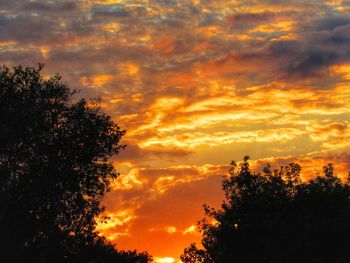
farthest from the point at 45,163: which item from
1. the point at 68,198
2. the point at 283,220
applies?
the point at 283,220

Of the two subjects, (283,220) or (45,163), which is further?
(283,220)

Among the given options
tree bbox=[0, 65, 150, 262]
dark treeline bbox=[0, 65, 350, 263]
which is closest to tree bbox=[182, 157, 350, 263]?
dark treeline bbox=[0, 65, 350, 263]

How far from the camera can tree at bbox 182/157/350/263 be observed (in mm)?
59594

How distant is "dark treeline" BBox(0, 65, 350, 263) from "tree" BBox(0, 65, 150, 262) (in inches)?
3.6

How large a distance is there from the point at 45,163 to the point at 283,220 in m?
28.0

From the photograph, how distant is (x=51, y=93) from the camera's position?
50.9m

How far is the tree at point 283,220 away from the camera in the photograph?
59594 mm

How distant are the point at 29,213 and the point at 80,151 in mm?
7609

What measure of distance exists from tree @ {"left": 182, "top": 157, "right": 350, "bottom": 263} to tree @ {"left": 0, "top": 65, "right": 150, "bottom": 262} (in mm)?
18772

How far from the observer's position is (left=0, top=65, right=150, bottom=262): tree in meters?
49.0

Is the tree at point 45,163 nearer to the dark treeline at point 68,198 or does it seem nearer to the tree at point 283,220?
the dark treeline at point 68,198

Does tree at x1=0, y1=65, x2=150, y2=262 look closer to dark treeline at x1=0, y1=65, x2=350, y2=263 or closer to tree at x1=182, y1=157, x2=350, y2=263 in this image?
dark treeline at x1=0, y1=65, x2=350, y2=263

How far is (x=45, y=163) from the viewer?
50469 millimetres

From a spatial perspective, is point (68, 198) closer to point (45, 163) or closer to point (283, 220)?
point (45, 163)
